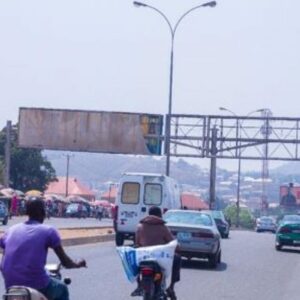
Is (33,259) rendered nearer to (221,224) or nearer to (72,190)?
(221,224)

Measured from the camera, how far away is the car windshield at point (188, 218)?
28.6 metres

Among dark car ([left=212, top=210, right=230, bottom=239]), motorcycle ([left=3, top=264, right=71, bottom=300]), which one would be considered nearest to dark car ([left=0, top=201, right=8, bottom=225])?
dark car ([left=212, top=210, right=230, bottom=239])

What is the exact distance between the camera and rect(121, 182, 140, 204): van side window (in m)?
37.8

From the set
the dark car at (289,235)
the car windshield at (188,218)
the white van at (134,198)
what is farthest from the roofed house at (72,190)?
the car windshield at (188,218)

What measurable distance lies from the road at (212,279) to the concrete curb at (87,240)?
17.7 inches

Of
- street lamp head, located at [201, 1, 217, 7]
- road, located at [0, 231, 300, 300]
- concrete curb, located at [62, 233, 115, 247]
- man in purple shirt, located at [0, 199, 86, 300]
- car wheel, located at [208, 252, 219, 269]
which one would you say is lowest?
road, located at [0, 231, 300, 300]

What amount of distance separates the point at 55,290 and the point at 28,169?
9695 cm

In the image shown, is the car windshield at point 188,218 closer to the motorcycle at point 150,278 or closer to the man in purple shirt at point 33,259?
the motorcycle at point 150,278

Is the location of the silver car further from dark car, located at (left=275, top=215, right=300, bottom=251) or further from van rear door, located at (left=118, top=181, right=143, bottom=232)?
dark car, located at (left=275, top=215, right=300, bottom=251)

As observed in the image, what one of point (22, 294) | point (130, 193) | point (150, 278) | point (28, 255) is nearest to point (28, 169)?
point (130, 193)

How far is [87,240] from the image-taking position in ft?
130

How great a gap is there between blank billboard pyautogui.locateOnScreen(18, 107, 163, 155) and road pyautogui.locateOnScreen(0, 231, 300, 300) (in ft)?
71.4

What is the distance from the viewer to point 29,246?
10.6m

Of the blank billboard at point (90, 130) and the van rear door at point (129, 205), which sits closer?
the van rear door at point (129, 205)
